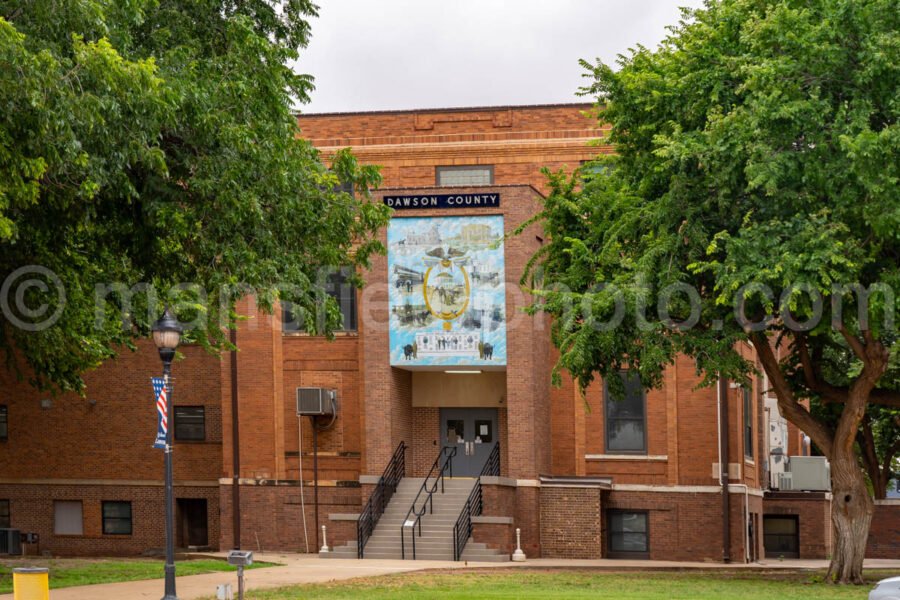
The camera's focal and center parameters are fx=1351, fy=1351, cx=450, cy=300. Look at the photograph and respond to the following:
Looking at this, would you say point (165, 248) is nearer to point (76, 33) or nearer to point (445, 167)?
point (76, 33)

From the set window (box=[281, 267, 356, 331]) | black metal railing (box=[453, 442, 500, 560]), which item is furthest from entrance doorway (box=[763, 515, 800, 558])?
window (box=[281, 267, 356, 331])

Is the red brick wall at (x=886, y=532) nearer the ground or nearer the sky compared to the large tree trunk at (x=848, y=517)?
nearer the ground

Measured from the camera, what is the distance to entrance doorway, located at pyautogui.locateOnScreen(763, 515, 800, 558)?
43281 mm

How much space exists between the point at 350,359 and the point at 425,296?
3.35 meters

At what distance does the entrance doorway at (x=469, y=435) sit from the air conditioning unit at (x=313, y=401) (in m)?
3.59

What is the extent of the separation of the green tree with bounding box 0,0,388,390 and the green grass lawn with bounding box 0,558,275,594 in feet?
14.0

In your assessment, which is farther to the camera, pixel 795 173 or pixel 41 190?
pixel 795 173

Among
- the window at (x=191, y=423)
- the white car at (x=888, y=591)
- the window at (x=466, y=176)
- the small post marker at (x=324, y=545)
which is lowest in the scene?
the small post marker at (x=324, y=545)

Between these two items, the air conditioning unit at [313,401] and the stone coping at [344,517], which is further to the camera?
the air conditioning unit at [313,401]

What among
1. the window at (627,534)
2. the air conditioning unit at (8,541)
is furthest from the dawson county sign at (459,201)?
the air conditioning unit at (8,541)

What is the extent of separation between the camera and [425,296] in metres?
35.4

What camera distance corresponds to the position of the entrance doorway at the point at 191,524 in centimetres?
4009

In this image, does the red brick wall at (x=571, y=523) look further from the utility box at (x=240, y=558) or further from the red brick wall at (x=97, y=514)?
the utility box at (x=240, y=558)

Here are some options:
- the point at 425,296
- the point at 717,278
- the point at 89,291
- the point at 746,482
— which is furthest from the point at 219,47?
the point at 746,482
